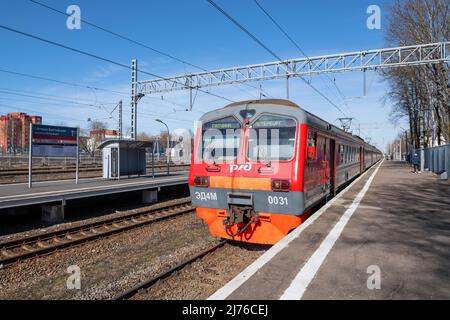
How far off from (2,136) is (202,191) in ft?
299

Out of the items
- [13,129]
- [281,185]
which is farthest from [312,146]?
[13,129]

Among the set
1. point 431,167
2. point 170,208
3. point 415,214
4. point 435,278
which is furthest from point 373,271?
point 431,167

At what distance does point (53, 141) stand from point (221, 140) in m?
9.06

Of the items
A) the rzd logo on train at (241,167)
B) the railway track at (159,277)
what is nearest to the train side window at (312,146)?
the rzd logo on train at (241,167)

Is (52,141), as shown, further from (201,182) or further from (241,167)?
(241,167)

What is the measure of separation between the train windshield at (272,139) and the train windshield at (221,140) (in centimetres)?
36

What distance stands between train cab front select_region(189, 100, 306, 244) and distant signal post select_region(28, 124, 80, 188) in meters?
8.26

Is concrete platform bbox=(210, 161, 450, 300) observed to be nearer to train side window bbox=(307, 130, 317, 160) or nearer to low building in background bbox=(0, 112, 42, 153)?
train side window bbox=(307, 130, 317, 160)

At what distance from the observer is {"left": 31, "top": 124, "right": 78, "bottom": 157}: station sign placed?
42.1 feet

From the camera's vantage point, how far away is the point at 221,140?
7.36 metres

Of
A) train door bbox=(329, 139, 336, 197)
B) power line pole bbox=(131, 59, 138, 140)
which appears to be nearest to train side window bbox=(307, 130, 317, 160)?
train door bbox=(329, 139, 336, 197)

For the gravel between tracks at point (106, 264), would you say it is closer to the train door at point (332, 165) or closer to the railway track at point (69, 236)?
the railway track at point (69, 236)
